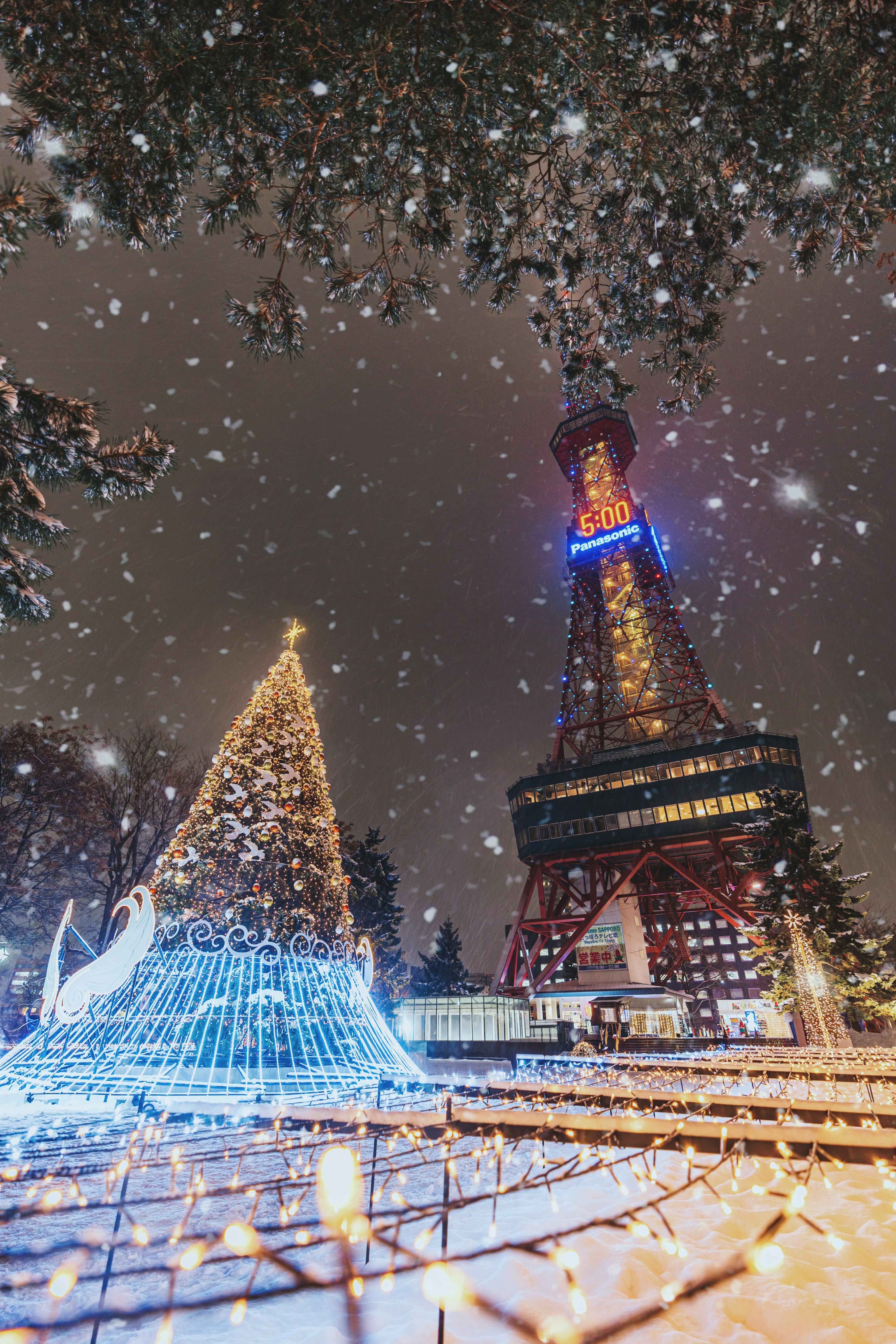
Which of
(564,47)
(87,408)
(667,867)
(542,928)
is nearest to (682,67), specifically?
(564,47)

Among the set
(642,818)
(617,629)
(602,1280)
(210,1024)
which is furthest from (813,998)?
(617,629)

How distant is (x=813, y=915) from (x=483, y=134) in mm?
18717

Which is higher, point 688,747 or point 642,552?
point 642,552

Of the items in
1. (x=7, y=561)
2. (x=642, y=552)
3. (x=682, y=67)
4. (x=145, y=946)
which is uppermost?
(x=642, y=552)

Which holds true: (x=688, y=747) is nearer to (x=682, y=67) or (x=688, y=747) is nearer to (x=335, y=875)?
(x=335, y=875)

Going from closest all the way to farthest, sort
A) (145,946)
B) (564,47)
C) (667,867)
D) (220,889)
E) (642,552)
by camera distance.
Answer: (564,47) < (145,946) < (220,889) < (667,867) < (642,552)

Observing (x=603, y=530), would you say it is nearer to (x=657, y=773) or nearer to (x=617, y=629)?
(x=617, y=629)

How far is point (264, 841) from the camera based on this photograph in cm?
800

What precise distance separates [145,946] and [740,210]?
9.30m

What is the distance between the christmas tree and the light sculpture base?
291mm

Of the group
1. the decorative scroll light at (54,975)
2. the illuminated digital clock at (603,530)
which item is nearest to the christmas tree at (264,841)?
the decorative scroll light at (54,975)

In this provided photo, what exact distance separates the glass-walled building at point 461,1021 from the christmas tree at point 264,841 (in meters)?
12.4

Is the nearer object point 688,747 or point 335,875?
point 335,875

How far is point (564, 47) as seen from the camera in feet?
14.1
